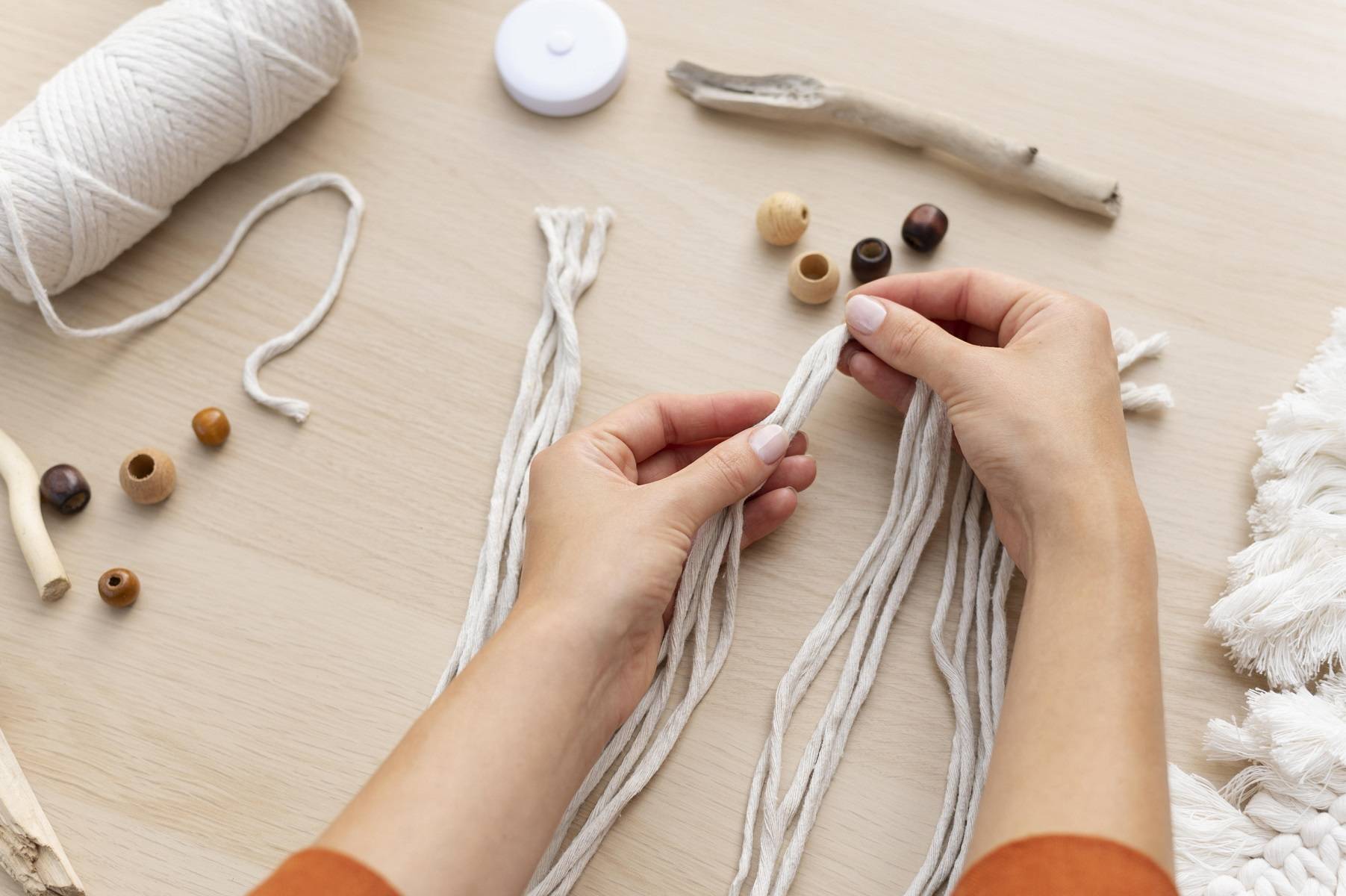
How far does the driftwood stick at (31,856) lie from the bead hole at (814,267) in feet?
3.05

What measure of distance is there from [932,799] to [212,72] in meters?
1.07

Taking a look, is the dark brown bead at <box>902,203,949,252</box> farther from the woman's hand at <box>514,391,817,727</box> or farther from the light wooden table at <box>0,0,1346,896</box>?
the woman's hand at <box>514,391,817,727</box>

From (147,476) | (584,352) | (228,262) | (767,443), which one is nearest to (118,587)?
(147,476)

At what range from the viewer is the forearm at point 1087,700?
0.69m

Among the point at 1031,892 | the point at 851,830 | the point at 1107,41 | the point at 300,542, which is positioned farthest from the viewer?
the point at 1107,41

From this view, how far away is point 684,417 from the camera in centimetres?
97

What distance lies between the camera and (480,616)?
0.96 metres

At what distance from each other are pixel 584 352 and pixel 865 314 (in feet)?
1.05

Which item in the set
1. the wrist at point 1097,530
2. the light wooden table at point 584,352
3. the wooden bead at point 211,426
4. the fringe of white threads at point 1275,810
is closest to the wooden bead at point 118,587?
the light wooden table at point 584,352

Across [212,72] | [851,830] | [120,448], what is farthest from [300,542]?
[851,830]

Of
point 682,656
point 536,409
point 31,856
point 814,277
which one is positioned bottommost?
point 31,856

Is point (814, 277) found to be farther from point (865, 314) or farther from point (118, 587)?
point (118, 587)

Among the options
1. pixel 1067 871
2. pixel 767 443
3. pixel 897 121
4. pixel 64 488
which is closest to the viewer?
pixel 1067 871

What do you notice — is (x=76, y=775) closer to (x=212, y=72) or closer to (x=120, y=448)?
(x=120, y=448)
